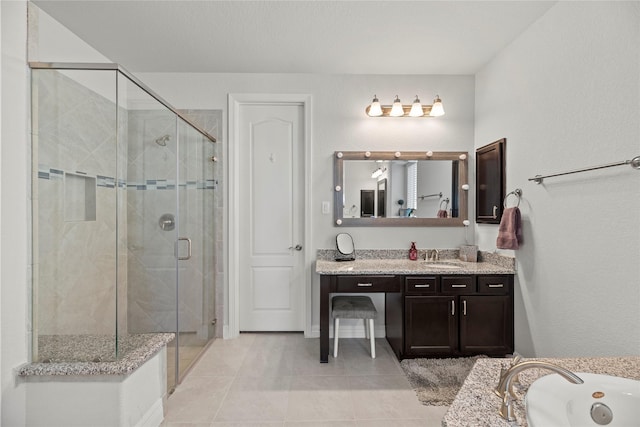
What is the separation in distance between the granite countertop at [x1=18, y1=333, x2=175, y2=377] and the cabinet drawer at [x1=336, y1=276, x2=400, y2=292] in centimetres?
134

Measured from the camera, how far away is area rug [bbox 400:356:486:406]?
2.17m

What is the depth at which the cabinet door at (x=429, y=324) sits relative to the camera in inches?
104

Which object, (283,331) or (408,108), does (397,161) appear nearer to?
(408,108)

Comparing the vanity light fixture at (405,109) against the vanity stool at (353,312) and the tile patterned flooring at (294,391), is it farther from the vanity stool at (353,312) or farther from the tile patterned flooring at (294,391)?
the tile patterned flooring at (294,391)

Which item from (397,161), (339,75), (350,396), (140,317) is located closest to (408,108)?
(397,161)

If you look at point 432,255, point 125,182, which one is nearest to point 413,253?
point 432,255

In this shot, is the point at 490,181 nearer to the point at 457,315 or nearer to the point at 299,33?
the point at 457,315

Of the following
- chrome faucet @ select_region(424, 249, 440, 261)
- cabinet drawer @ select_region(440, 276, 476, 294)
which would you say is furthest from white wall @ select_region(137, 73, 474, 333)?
cabinet drawer @ select_region(440, 276, 476, 294)

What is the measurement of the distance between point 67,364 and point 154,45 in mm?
2342

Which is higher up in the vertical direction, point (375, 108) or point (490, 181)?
point (375, 108)

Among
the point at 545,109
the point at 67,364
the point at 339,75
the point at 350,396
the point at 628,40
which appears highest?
the point at 339,75

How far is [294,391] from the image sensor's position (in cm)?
229

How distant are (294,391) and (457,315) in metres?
1.37

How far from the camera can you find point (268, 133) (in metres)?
3.35
